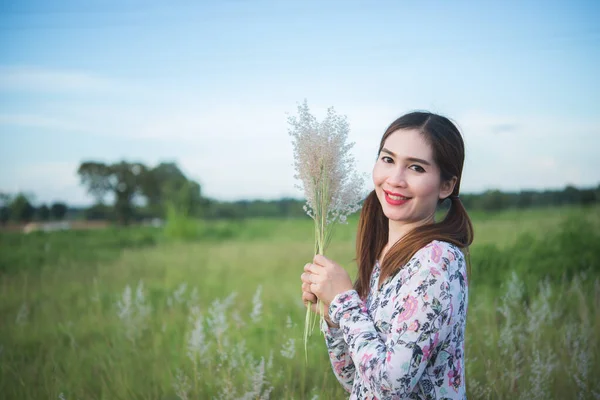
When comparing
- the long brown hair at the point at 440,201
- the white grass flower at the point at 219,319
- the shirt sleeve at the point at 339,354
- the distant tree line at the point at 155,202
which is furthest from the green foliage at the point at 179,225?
the long brown hair at the point at 440,201

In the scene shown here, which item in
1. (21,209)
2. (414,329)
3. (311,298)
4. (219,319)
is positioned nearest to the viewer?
(414,329)

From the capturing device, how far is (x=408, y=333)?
158 centimetres

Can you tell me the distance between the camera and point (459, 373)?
1.78 metres

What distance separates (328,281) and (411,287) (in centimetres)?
33

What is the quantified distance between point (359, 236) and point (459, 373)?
0.77 metres

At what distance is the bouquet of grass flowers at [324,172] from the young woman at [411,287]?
0.13 meters

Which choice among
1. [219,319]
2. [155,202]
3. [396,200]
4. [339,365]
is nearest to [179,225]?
[155,202]

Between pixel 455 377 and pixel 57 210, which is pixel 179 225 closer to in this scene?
pixel 57 210

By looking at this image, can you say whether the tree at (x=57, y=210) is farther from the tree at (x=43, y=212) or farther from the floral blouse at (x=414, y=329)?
the floral blouse at (x=414, y=329)

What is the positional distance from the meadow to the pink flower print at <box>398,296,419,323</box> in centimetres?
110

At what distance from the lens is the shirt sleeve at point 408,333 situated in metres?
1.56

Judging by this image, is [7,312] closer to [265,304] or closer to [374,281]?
[265,304]

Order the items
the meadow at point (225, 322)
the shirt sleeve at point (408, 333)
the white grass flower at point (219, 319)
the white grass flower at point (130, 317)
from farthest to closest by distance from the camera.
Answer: the white grass flower at point (130, 317) → the meadow at point (225, 322) → the white grass flower at point (219, 319) → the shirt sleeve at point (408, 333)

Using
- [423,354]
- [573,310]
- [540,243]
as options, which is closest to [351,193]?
[423,354]
